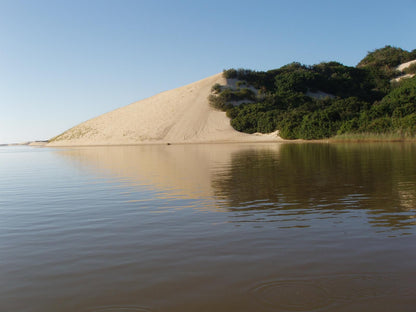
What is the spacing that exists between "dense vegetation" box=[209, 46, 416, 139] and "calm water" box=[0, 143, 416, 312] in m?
33.3

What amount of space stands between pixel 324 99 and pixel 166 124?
3056 cm

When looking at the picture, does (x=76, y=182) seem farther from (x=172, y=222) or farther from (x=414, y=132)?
(x=414, y=132)

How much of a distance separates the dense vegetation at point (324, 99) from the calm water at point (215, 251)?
3330cm

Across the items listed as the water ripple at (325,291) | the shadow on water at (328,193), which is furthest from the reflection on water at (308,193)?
the water ripple at (325,291)

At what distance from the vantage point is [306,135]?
52781mm

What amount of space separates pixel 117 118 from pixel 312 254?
95064mm

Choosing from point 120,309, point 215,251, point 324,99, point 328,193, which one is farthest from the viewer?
point 324,99

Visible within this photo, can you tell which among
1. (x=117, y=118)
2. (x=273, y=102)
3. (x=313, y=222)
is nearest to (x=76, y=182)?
(x=313, y=222)

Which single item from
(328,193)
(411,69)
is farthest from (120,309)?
(411,69)

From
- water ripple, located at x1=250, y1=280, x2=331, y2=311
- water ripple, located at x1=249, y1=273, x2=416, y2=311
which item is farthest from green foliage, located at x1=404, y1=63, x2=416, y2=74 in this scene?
water ripple, located at x1=250, y1=280, x2=331, y2=311

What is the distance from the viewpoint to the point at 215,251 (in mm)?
5156

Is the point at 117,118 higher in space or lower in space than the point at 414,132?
higher

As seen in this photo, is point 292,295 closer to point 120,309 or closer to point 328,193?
point 120,309

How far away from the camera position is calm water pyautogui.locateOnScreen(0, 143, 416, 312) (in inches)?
146
